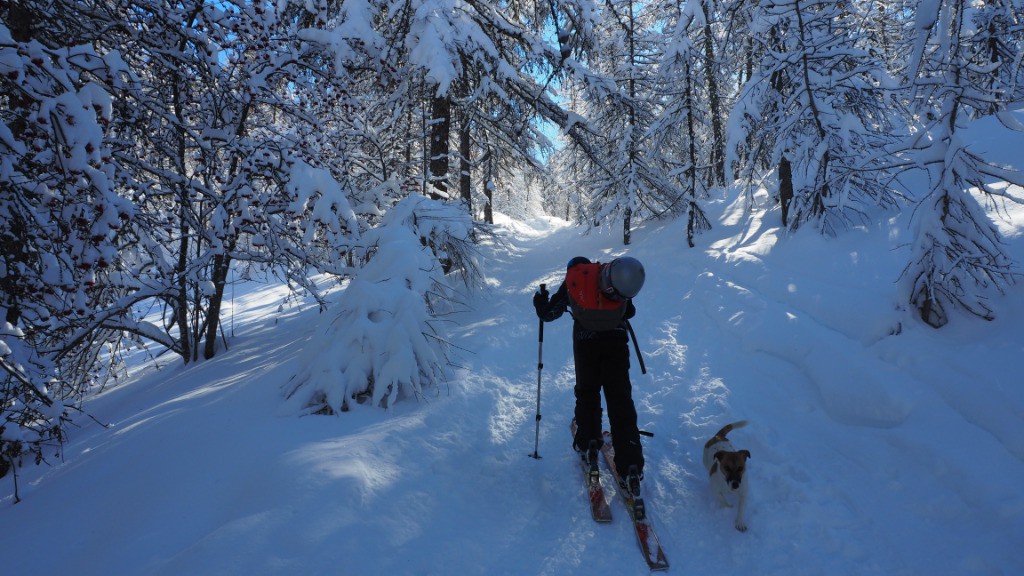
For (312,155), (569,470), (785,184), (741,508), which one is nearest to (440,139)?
(312,155)

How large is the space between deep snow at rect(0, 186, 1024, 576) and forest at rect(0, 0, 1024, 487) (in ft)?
2.11

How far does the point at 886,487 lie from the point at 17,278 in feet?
26.6

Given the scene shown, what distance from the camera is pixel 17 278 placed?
425 cm

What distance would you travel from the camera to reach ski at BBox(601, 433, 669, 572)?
11.3 feet

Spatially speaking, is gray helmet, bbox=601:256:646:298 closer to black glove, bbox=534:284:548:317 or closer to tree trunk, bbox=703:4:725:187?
black glove, bbox=534:284:548:317

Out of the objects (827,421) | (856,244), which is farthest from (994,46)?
(827,421)

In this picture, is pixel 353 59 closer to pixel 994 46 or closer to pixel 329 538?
pixel 329 538

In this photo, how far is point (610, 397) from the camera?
14.2 feet

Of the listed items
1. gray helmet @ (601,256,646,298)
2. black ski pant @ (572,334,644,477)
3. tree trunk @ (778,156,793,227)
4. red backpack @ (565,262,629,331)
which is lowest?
black ski pant @ (572,334,644,477)

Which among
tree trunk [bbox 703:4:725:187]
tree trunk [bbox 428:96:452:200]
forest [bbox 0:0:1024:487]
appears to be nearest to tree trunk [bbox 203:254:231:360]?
forest [bbox 0:0:1024:487]

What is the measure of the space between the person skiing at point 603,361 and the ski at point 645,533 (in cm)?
15

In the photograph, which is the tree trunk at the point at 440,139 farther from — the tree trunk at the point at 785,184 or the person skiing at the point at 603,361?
the tree trunk at the point at 785,184

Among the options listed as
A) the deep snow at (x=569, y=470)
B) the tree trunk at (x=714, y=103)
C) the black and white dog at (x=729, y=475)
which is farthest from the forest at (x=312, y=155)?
the tree trunk at (x=714, y=103)

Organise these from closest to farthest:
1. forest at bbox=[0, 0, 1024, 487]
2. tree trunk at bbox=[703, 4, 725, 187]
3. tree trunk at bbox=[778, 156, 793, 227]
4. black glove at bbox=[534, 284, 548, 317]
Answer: forest at bbox=[0, 0, 1024, 487] < black glove at bbox=[534, 284, 548, 317] < tree trunk at bbox=[778, 156, 793, 227] < tree trunk at bbox=[703, 4, 725, 187]
